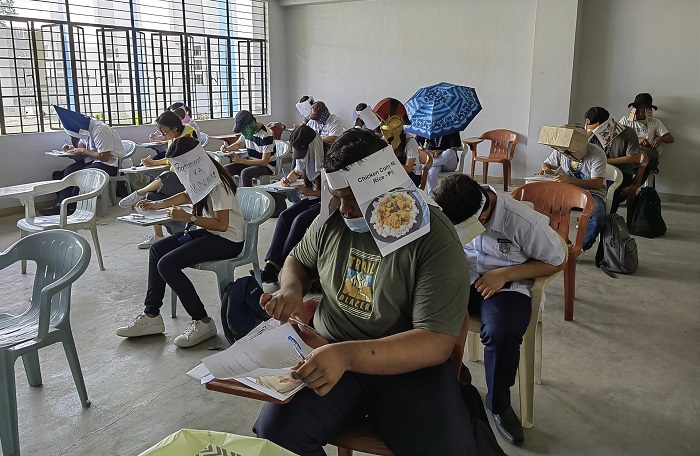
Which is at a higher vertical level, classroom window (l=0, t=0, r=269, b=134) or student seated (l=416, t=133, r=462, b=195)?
classroom window (l=0, t=0, r=269, b=134)

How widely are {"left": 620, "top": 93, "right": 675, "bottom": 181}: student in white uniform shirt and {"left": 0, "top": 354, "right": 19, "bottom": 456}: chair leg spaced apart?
6.07 metres

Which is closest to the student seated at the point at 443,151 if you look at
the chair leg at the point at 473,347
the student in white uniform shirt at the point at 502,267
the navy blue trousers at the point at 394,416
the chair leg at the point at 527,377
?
the chair leg at the point at 473,347

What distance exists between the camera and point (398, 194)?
1.43 metres

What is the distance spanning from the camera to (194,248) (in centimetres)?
294

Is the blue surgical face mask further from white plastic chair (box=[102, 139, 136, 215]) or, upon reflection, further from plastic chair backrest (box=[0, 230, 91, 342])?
white plastic chair (box=[102, 139, 136, 215])

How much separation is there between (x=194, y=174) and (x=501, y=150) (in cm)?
552

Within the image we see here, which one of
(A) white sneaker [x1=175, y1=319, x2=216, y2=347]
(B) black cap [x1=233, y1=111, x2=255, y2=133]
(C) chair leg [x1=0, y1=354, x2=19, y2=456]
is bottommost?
(A) white sneaker [x1=175, y1=319, x2=216, y2=347]

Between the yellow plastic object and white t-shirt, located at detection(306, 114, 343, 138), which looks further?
white t-shirt, located at detection(306, 114, 343, 138)

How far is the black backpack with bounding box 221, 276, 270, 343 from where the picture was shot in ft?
8.32

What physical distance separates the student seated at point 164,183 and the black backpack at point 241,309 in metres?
1.36

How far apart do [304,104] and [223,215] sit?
4.47 meters

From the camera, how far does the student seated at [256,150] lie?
5.95 m

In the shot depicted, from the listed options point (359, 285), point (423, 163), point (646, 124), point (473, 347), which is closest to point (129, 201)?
point (473, 347)

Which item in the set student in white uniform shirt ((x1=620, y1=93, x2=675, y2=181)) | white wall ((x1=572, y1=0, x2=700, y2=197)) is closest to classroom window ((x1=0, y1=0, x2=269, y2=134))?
white wall ((x1=572, y1=0, x2=700, y2=197))
